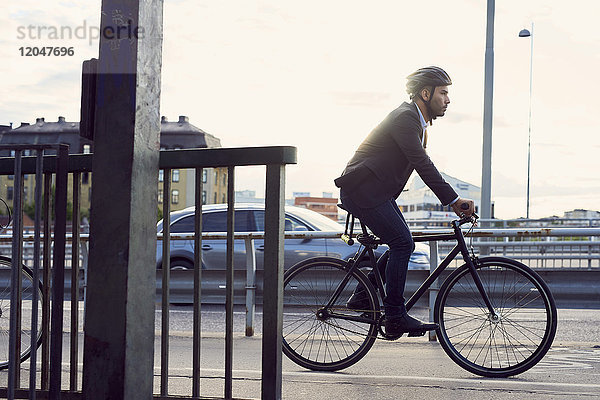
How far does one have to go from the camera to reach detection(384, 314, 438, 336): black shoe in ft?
18.2

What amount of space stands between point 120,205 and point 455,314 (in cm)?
275

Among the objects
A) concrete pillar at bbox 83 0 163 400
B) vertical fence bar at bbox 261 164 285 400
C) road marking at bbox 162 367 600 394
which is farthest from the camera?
road marking at bbox 162 367 600 394

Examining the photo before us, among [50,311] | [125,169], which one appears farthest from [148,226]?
[50,311]

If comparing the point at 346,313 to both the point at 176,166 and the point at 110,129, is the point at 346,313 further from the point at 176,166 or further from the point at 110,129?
the point at 110,129

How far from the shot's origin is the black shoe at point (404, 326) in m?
5.54

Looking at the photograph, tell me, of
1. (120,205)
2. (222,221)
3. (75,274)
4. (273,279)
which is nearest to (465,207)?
(273,279)

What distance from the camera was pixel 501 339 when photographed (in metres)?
5.62

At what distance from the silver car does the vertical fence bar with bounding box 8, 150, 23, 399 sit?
789 centimetres

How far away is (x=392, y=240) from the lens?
5.51 meters

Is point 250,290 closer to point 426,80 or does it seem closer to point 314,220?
point 426,80

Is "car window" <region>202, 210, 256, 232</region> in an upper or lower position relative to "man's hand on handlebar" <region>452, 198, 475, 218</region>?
lower

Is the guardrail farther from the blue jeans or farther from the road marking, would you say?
the road marking

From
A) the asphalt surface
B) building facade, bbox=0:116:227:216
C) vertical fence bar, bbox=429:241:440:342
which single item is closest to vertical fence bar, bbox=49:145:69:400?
the asphalt surface

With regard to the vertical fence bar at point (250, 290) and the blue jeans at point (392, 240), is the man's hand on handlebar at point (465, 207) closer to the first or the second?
the blue jeans at point (392, 240)
